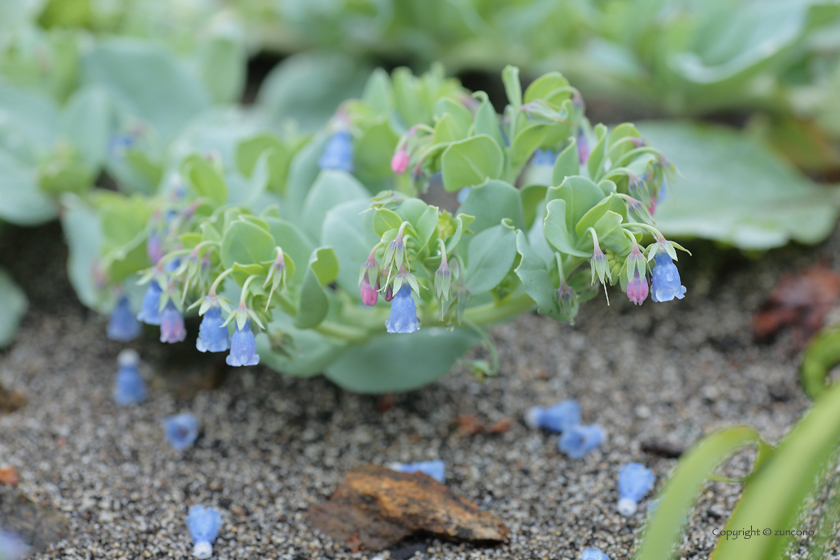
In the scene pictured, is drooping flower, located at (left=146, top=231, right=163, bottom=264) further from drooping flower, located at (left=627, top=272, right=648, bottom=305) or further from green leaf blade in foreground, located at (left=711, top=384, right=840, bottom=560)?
green leaf blade in foreground, located at (left=711, top=384, right=840, bottom=560)

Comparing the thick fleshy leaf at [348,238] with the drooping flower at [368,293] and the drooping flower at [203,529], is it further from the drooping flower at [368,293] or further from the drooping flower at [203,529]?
the drooping flower at [203,529]

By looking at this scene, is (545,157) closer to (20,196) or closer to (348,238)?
(348,238)

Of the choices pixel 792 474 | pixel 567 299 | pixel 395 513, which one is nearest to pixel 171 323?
pixel 395 513

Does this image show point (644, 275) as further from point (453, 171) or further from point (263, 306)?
point (263, 306)

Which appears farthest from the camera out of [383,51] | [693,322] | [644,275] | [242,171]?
[383,51]

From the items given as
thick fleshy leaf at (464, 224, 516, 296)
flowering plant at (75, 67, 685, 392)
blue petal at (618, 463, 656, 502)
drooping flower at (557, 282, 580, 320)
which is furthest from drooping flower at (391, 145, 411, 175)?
blue petal at (618, 463, 656, 502)

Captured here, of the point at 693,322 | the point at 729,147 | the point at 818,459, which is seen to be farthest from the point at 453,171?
the point at 729,147

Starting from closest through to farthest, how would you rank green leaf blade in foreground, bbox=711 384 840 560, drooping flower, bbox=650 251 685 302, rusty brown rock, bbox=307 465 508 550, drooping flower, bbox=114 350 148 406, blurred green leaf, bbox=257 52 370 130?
1. green leaf blade in foreground, bbox=711 384 840 560
2. drooping flower, bbox=650 251 685 302
3. rusty brown rock, bbox=307 465 508 550
4. drooping flower, bbox=114 350 148 406
5. blurred green leaf, bbox=257 52 370 130

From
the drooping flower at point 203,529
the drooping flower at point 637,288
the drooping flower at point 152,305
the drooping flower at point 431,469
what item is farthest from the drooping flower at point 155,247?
the drooping flower at point 637,288
